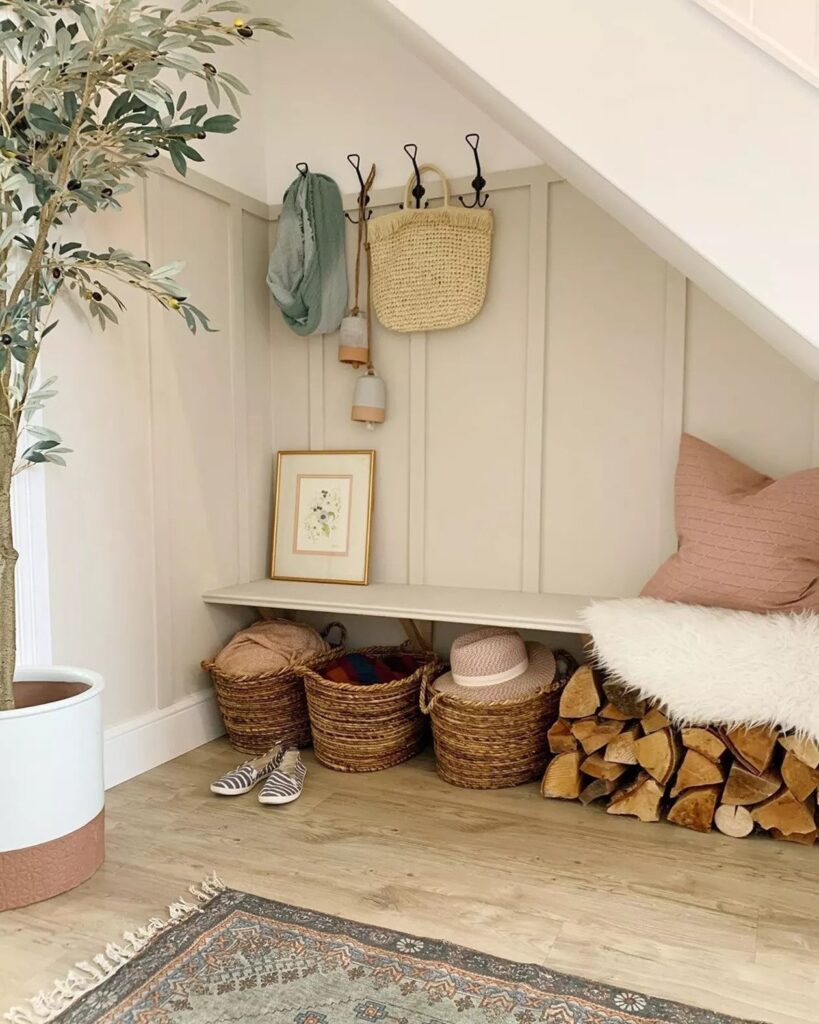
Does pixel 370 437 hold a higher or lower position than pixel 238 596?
higher

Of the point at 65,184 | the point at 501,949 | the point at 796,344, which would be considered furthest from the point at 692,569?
the point at 65,184

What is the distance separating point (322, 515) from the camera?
9.42 ft

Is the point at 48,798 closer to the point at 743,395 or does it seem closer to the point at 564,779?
the point at 564,779

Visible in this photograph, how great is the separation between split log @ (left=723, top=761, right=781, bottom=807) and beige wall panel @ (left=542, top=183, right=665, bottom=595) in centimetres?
67

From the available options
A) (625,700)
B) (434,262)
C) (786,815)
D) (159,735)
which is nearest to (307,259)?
(434,262)

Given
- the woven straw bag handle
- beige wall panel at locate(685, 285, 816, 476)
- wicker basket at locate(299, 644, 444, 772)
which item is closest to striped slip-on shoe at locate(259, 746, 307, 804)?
wicker basket at locate(299, 644, 444, 772)

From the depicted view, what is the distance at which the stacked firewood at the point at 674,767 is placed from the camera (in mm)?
1987

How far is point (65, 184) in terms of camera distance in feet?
5.54

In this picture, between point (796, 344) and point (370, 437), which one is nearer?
point (796, 344)

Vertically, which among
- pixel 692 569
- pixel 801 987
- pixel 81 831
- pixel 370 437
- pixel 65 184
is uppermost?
pixel 65 184

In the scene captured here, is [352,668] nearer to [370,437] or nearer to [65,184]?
[370,437]

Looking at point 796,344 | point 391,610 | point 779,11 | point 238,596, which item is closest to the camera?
point 779,11

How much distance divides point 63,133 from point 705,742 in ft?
6.43

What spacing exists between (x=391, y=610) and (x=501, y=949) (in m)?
1.05
